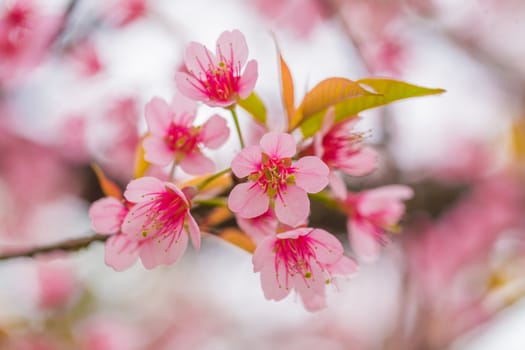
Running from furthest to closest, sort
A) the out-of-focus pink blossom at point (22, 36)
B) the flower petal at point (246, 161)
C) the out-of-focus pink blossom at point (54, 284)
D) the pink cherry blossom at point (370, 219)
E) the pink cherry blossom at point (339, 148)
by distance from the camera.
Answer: the out-of-focus pink blossom at point (54, 284), the out-of-focus pink blossom at point (22, 36), the pink cherry blossom at point (370, 219), the pink cherry blossom at point (339, 148), the flower petal at point (246, 161)

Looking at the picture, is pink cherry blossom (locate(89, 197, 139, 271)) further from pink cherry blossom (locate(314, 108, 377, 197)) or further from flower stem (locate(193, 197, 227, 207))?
pink cherry blossom (locate(314, 108, 377, 197))

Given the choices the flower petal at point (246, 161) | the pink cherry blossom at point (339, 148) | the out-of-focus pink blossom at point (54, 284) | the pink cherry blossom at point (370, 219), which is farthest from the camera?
the out-of-focus pink blossom at point (54, 284)

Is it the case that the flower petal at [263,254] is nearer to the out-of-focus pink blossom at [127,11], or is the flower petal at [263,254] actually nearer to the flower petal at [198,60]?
the flower petal at [198,60]

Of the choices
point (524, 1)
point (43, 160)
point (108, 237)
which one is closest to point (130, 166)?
point (43, 160)

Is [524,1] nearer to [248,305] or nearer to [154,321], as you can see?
[248,305]

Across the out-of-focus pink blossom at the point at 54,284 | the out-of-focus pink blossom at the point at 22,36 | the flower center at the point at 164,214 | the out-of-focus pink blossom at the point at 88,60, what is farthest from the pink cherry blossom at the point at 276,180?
the out-of-focus pink blossom at the point at 54,284

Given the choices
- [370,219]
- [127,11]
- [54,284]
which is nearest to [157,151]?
[370,219]

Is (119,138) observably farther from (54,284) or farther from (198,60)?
(198,60)
